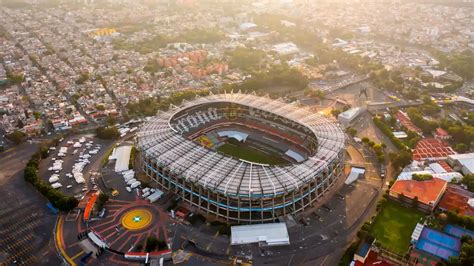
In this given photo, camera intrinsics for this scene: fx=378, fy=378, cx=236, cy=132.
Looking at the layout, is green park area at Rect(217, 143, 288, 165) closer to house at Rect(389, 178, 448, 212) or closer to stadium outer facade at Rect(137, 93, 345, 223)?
stadium outer facade at Rect(137, 93, 345, 223)

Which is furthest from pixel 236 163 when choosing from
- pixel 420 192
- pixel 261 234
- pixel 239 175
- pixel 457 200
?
pixel 457 200

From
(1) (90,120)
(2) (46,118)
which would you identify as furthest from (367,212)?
(2) (46,118)

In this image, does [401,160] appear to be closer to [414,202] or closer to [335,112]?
[414,202]

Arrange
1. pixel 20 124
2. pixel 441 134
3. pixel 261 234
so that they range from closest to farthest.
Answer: pixel 261 234
pixel 441 134
pixel 20 124

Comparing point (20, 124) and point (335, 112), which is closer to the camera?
point (20, 124)

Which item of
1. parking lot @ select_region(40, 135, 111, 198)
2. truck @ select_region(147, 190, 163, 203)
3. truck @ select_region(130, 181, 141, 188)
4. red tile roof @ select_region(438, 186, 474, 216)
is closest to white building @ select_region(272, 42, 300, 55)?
parking lot @ select_region(40, 135, 111, 198)

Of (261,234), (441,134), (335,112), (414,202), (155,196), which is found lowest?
(335,112)

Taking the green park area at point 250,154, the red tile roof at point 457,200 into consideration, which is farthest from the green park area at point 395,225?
the green park area at point 250,154
